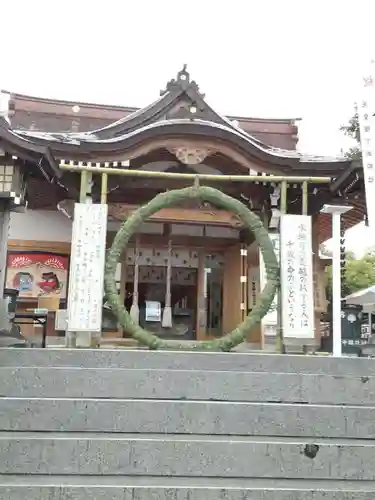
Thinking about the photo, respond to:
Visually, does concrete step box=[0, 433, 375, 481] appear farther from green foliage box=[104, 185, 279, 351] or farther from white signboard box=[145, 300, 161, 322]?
white signboard box=[145, 300, 161, 322]

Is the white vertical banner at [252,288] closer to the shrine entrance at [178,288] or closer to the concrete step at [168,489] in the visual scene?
the shrine entrance at [178,288]

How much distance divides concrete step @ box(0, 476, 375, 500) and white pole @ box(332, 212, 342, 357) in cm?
340

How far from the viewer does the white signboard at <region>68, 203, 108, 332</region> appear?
24.1ft

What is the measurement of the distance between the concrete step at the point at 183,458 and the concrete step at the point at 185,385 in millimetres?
761

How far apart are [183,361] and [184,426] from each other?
122 centimetres

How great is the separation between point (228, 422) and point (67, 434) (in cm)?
144

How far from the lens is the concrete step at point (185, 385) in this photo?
508 cm

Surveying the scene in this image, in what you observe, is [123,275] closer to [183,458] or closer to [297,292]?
[297,292]

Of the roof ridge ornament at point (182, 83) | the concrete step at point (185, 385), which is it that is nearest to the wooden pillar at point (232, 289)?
the roof ridge ornament at point (182, 83)

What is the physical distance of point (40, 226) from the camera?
11.6 metres

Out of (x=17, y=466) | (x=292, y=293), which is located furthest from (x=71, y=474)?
(x=292, y=293)

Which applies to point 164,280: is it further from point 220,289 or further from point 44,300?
point 44,300

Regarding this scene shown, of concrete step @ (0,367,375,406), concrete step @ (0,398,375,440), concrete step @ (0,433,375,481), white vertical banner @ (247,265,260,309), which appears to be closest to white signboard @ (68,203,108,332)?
concrete step @ (0,367,375,406)

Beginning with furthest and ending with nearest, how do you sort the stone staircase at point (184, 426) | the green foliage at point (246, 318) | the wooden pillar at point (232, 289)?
the wooden pillar at point (232, 289), the green foliage at point (246, 318), the stone staircase at point (184, 426)
